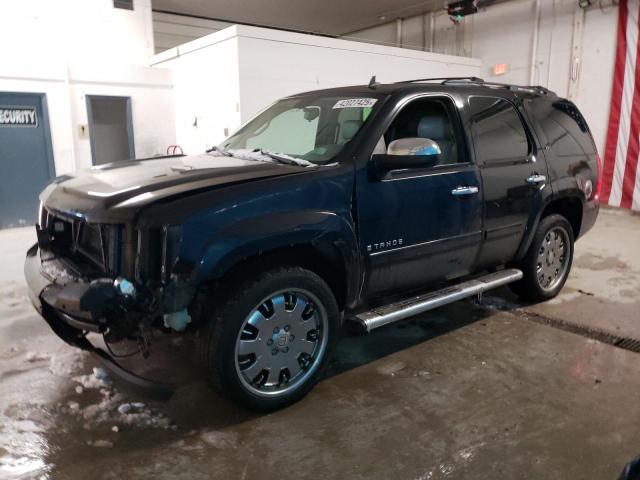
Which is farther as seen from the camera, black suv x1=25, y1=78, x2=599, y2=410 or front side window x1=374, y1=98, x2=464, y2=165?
front side window x1=374, y1=98, x2=464, y2=165

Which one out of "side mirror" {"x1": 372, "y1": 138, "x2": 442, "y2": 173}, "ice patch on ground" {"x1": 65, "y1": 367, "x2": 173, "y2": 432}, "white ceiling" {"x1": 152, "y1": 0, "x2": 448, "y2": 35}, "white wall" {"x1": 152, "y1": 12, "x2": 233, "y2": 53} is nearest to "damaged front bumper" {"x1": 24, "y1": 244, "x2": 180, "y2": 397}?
"ice patch on ground" {"x1": 65, "y1": 367, "x2": 173, "y2": 432}

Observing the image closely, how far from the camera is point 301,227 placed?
2553 millimetres

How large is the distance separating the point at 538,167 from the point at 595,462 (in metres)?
2.24

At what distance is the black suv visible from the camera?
2.30 meters

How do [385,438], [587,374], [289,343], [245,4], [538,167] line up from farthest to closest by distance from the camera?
1. [245,4]
2. [538,167]
3. [587,374]
4. [289,343]
5. [385,438]

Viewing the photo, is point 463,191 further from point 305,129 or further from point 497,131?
point 305,129

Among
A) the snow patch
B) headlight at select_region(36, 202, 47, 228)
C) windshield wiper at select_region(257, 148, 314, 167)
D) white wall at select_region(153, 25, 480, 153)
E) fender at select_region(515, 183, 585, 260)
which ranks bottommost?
the snow patch

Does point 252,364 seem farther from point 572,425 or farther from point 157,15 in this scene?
point 157,15

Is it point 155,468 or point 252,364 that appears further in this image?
point 252,364

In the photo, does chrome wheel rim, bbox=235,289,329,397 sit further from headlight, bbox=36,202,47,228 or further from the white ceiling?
the white ceiling

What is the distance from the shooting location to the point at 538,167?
12.6ft

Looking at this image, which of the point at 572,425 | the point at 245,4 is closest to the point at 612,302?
the point at 572,425

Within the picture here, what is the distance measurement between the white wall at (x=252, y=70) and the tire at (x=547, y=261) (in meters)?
4.48

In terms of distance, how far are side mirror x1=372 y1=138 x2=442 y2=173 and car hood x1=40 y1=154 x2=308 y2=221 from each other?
472 mm
